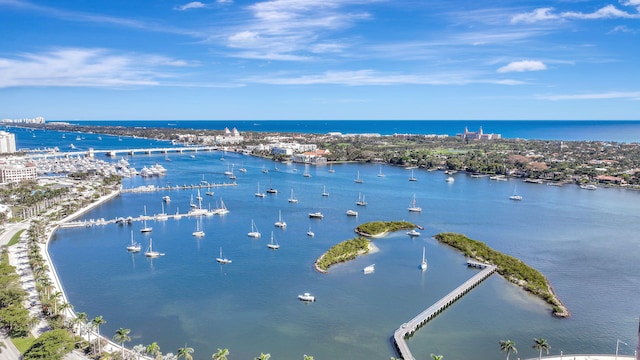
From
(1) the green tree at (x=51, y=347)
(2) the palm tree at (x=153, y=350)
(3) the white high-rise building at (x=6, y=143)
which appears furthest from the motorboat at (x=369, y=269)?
(3) the white high-rise building at (x=6, y=143)

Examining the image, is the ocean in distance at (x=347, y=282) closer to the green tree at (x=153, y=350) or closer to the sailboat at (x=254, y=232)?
the sailboat at (x=254, y=232)

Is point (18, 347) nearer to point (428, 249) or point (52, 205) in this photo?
point (428, 249)

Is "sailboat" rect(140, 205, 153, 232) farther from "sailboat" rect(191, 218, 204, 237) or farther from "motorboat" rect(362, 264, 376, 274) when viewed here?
"motorboat" rect(362, 264, 376, 274)

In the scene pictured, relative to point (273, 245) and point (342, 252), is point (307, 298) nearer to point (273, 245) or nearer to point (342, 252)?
point (342, 252)

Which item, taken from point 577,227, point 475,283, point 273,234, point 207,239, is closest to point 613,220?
point 577,227

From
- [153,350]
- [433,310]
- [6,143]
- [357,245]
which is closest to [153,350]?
[153,350]

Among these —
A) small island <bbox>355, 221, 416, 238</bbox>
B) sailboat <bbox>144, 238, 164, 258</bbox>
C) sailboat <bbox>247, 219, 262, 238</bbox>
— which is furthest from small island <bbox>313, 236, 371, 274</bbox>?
sailboat <bbox>144, 238, 164, 258</bbox>
